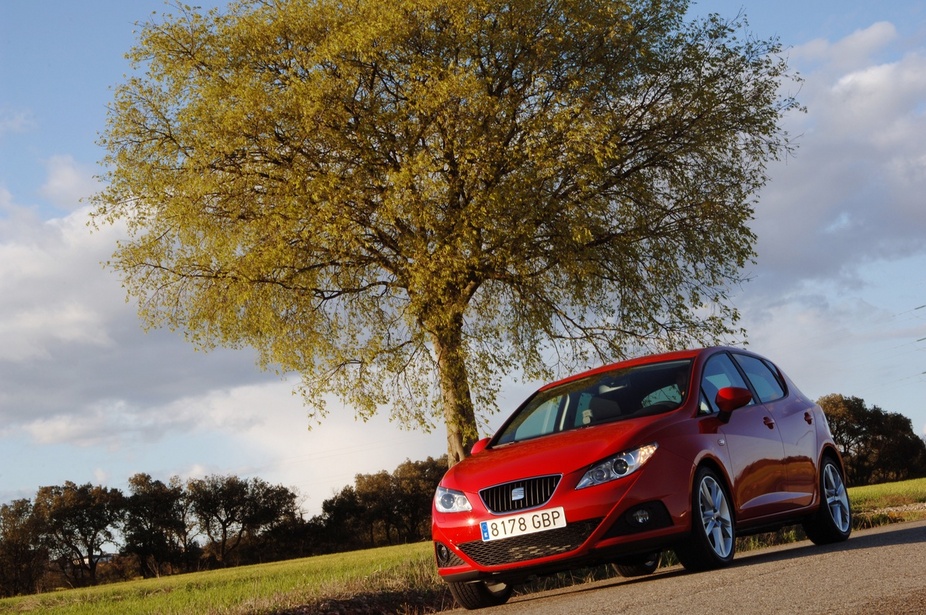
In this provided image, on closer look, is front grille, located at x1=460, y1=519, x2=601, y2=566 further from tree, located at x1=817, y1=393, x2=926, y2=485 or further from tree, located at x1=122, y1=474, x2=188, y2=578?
tree, located at x1=817, y1=393, x2=926, y2=485

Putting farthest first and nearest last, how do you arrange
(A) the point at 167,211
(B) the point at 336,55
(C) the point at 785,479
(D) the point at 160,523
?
(D) the point at 160,523
(A) the point at 167,211
(B) the point at 336,55
(C) the point at 785,479

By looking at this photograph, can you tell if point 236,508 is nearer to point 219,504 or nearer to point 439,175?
point 219,504

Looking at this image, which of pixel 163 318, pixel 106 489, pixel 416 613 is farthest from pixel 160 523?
pixel 416 613

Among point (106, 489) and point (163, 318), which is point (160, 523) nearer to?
point (106, 489)

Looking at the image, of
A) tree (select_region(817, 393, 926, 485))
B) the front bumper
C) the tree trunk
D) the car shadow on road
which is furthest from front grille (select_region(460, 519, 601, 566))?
tree (select_region(817, 393, 926, 485))

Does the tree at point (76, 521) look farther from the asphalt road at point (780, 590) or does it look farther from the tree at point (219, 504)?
the asphalt road at point (780, 590)

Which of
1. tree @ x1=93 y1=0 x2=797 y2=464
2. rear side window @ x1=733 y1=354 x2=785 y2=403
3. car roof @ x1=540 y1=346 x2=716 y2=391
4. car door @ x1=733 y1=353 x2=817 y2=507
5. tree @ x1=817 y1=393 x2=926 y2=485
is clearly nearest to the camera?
A: car roof @ x1=540 y1=346 x2=716 y2=391

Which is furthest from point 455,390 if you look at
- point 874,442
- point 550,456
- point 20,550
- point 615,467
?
point 874,442

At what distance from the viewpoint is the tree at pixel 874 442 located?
204 ft

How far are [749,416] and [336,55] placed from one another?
40.2 ft

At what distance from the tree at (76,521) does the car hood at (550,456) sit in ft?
155

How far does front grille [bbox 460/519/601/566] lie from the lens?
7.51 m

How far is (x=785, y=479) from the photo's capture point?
30.8ft

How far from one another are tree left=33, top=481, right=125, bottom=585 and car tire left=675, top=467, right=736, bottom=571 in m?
47.8
